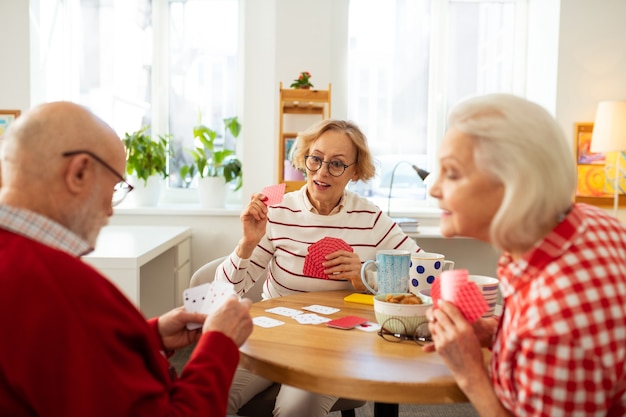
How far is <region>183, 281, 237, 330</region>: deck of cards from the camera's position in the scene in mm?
1270

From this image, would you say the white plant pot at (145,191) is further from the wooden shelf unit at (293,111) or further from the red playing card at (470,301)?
the red playing card at (470,301)

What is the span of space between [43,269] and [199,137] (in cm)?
347

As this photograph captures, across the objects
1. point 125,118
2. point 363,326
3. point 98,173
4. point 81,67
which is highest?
point 81,67

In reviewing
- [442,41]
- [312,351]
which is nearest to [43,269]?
[312,351]

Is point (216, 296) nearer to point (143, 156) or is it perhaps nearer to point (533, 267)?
point (533, 267)

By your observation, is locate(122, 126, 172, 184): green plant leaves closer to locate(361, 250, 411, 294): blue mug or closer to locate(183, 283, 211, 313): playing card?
locate(361, 250, 411, 294): blue mug

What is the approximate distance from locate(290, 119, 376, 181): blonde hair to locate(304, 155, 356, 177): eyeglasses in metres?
0.10

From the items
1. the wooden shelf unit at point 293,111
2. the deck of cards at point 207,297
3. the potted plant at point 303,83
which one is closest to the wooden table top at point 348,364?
the deck of cards at point 207,297

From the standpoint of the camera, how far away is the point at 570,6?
3.91 m

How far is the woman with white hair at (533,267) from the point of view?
87cm

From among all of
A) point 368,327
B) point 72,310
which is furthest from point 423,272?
point 72,310

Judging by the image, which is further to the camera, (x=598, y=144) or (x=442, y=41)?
(x=442, y=41)

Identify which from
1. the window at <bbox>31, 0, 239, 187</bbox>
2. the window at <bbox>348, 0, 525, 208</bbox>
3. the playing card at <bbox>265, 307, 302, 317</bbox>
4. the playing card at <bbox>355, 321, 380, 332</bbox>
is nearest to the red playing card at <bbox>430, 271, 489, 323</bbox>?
the playing card at <bbox>355, 321, 380, 332</bbox>

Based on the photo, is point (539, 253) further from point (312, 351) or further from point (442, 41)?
point (442, 41)
